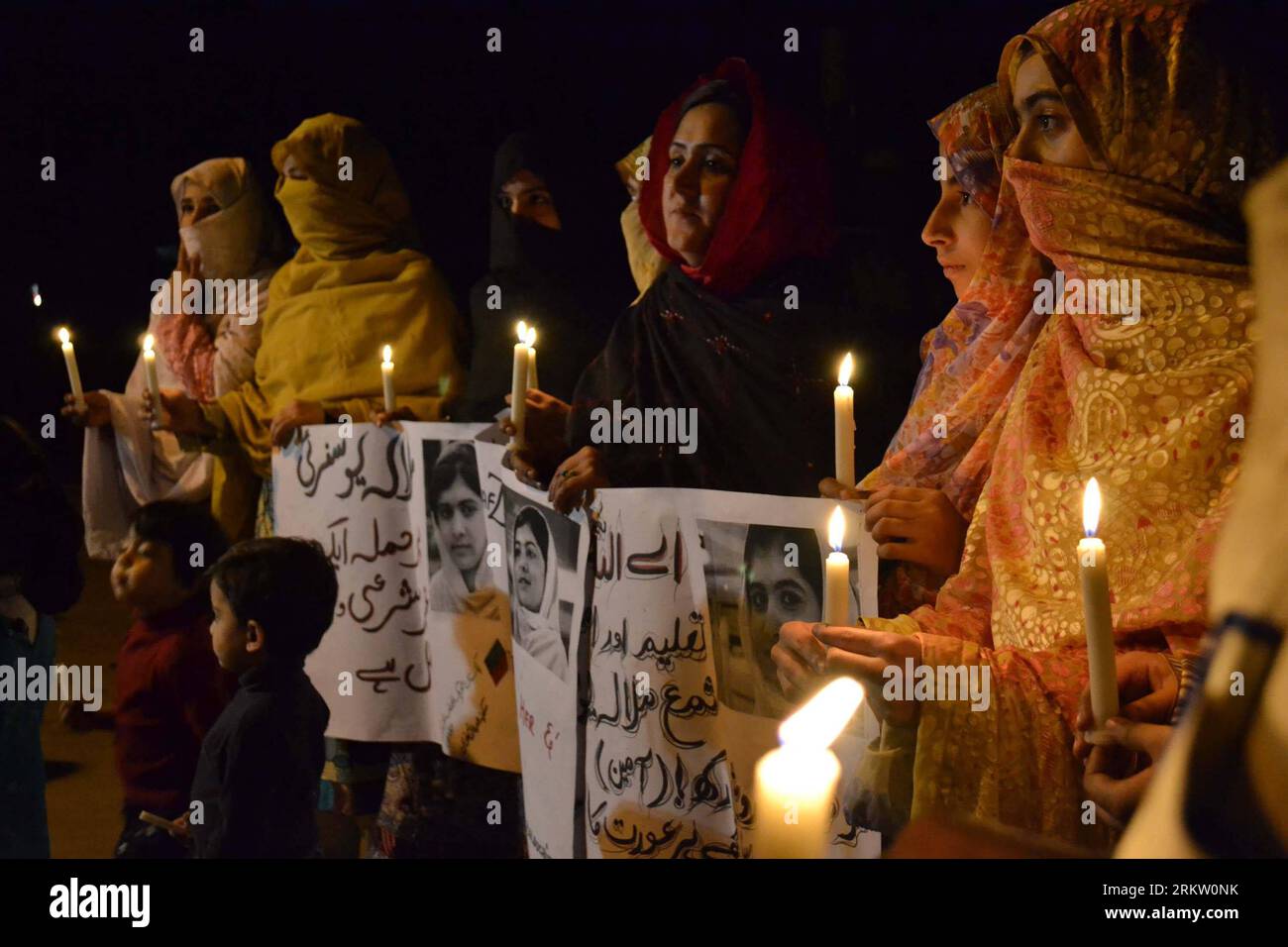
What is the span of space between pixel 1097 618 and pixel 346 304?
2.71 metres

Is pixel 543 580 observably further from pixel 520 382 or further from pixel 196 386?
pixel 196 386

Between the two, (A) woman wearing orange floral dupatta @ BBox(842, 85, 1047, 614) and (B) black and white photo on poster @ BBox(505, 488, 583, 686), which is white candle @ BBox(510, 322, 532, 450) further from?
(A) woman wearing orange floral dupatta @ BBox(842, 85, 1047, 614)

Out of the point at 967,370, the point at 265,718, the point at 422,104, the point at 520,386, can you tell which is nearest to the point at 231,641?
the point at 265,718

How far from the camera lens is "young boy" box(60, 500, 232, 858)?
288 centimetres

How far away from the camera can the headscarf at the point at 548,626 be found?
103 inches

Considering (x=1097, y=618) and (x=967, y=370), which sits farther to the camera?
(x=967, y=370)

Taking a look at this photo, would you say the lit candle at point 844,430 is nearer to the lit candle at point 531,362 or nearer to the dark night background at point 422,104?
the dark night background at point 422,104

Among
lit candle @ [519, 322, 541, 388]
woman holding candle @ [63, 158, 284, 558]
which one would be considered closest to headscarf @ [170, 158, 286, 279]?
woman holding candle @ [63, 158, 284, 558]

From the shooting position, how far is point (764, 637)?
7.50ft

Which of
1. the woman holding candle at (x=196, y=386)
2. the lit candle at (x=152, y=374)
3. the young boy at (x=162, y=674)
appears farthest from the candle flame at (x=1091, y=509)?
the woman holding candle at (x=196, y=386)

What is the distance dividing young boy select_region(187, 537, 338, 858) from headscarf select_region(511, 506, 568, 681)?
0.45 m

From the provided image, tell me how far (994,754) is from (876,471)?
1.90ft

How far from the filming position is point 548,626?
2646mm

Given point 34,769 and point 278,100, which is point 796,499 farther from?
point 278,100
